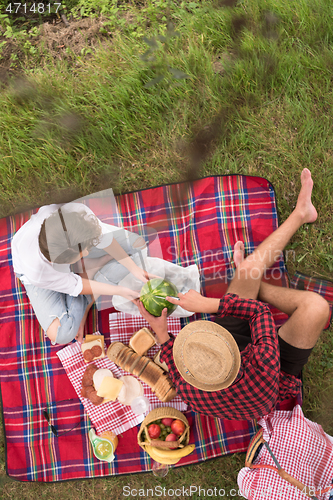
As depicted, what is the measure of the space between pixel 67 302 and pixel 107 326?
58cm

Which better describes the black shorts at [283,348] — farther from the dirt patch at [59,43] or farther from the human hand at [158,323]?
the dirt patch at [59,43]

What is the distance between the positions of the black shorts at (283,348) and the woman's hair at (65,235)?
1575 millimetres

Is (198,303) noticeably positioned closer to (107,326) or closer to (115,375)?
(107,326)

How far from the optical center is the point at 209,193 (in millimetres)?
3926

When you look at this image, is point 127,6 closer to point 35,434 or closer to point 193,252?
point 193,252

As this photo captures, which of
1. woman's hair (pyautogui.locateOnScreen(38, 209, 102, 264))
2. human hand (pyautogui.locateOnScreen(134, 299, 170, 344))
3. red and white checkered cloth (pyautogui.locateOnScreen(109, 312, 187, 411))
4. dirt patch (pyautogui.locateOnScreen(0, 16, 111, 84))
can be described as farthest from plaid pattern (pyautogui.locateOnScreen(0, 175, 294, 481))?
dirt patch (pyautogui.locateOnScreen(0, 16, 111, 84))

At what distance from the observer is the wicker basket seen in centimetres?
325

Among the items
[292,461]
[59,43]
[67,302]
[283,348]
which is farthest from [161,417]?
[59,43]

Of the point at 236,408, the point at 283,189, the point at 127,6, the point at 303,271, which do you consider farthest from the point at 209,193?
the point at 127,6

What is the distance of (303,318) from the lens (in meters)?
3.11

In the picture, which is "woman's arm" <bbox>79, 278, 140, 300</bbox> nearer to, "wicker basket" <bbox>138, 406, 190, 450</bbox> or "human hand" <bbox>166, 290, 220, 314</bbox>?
"human hand" <bbox>166, 290, 220, 314</bbox>

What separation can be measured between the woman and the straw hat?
1320 millimetres

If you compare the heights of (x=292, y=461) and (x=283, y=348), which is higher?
(x=283, y=348)

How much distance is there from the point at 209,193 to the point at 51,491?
3983 mm
